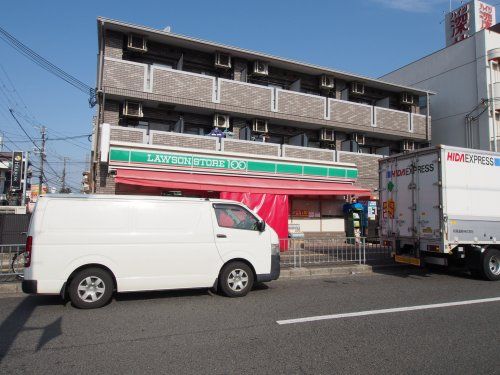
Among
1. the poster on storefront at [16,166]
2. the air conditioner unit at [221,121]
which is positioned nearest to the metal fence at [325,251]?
the air conditioner unit at [221,121]

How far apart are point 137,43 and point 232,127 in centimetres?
500

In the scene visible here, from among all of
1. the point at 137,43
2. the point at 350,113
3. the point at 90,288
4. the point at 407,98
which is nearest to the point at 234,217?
the point at 90,288

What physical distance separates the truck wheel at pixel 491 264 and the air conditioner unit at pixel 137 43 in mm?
13263

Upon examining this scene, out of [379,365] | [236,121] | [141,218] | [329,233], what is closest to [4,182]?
[236,121]

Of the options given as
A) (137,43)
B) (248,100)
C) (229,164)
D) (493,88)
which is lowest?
(229,164)

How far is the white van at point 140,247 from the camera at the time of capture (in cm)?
677

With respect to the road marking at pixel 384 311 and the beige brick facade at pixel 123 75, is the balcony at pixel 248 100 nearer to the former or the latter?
the beige brick facade at pixel 123 75

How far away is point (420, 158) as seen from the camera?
1044 centimetres

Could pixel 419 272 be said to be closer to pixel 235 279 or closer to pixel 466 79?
pixel 235 279

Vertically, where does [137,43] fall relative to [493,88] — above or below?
below

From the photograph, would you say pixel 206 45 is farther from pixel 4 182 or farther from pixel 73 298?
pixel 4 182

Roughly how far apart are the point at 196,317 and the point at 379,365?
9.86 ft

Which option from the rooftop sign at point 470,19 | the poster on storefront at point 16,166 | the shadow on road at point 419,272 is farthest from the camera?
the poster on storefront at point 16,166

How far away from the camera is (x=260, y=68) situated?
1736cm
